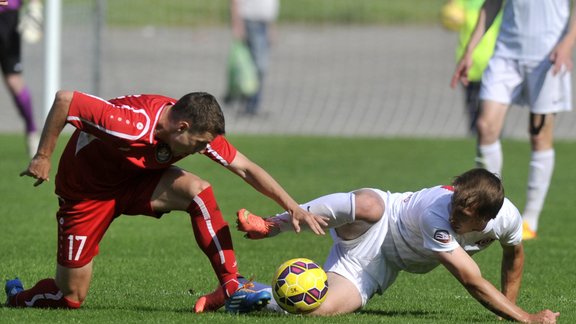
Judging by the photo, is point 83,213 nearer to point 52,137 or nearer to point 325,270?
point 52,137

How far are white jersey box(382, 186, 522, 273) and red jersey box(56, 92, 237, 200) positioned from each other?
3.37 feet

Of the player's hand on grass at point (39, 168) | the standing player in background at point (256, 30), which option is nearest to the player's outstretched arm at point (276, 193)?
the player's hand on grass at point (39, 168)

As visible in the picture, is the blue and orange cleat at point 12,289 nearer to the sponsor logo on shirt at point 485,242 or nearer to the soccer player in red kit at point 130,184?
the soccer player in red kit at point 130,184

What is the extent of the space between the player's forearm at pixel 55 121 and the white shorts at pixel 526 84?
4.14 m

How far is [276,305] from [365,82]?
17.5 m

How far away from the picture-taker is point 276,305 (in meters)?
6.82

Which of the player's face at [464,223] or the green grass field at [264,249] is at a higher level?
the player's face at [464,223]

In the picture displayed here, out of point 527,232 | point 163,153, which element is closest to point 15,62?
point 527,232

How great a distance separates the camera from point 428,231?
6.43 m

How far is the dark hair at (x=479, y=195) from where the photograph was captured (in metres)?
6.22

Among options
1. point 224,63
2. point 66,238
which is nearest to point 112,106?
point 66,238

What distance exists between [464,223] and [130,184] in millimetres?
1892

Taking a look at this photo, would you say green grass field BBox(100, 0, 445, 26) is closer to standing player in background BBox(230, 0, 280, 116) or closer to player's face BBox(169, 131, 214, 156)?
standing player in background BBox(230, 0, 280, 116)

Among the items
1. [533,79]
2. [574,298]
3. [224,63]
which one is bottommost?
[224,63]
